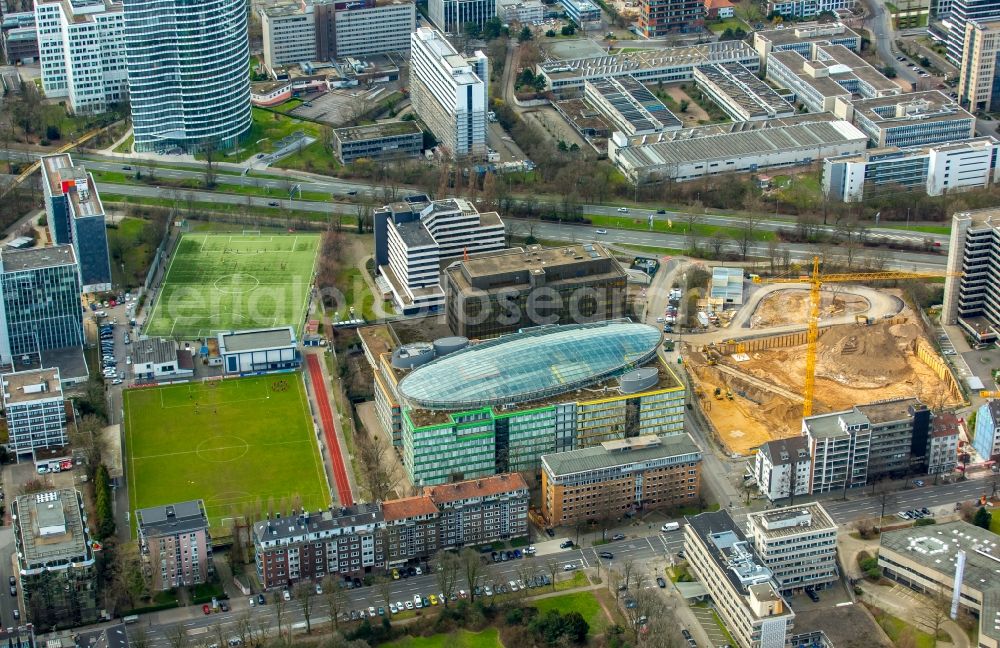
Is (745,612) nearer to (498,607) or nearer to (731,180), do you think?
(498,607)

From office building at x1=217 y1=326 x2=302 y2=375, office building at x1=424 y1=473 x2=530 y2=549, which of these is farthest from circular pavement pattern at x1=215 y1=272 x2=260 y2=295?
office building at x1=424 y1=473 x2=530 y2=549

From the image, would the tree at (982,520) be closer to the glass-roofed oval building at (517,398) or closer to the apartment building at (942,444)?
the apartment building at (942,444)

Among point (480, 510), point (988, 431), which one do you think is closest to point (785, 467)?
point (988, 431)

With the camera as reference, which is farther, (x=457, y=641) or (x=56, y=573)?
(x=56, y=573)

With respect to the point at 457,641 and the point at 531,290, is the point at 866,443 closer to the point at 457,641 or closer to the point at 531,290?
the point at 531,290

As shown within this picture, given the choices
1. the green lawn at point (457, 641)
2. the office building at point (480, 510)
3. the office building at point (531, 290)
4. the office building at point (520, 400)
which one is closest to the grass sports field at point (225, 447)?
the office building at point (520, 400)

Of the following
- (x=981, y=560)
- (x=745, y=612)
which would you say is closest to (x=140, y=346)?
(x=745, y=612)
